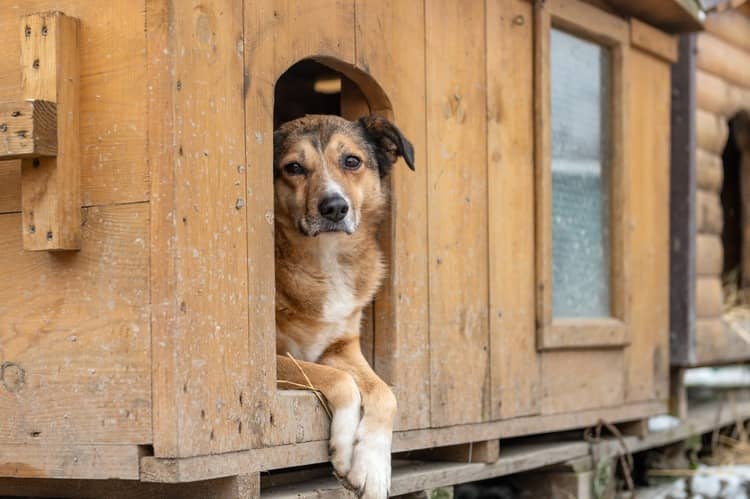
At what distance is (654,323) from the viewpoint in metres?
6.70

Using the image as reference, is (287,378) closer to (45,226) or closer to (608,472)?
(45,226)

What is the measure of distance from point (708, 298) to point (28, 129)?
17.0 ft

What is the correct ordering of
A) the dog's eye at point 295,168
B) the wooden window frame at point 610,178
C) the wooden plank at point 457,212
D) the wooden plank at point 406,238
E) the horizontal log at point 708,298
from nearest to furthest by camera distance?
the dog's eye at point 295,168
the wooden plank at point 406,238
the wooden plank at point 457,212
the wooden window frame at point 610,178
the horizontal log at point 708,298

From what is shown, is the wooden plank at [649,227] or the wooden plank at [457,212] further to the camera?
the wooden plank at [649,227]

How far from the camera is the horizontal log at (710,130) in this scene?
7.46m

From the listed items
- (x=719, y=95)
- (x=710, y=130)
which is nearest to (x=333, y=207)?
(x=710, y=130)

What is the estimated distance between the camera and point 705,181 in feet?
24.8

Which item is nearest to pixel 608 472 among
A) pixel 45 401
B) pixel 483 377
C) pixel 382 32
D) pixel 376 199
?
pixel 483 377

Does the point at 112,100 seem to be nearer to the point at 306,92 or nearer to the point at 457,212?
the point at 457,212

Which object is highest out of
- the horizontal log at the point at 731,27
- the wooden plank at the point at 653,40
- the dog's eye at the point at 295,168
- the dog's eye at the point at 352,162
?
the horizontal log at the point at 731,27

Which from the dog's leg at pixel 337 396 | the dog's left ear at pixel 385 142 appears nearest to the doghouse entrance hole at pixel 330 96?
the dog's left ear at pixel 385 142

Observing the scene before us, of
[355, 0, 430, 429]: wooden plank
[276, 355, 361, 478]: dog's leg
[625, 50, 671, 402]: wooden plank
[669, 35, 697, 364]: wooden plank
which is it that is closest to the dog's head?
[355, 0, 430, 429]: wooden plank

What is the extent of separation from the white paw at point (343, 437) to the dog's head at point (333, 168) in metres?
0.69

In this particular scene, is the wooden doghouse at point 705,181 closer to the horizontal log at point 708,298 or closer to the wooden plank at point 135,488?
the horizontal log at point 708,298
